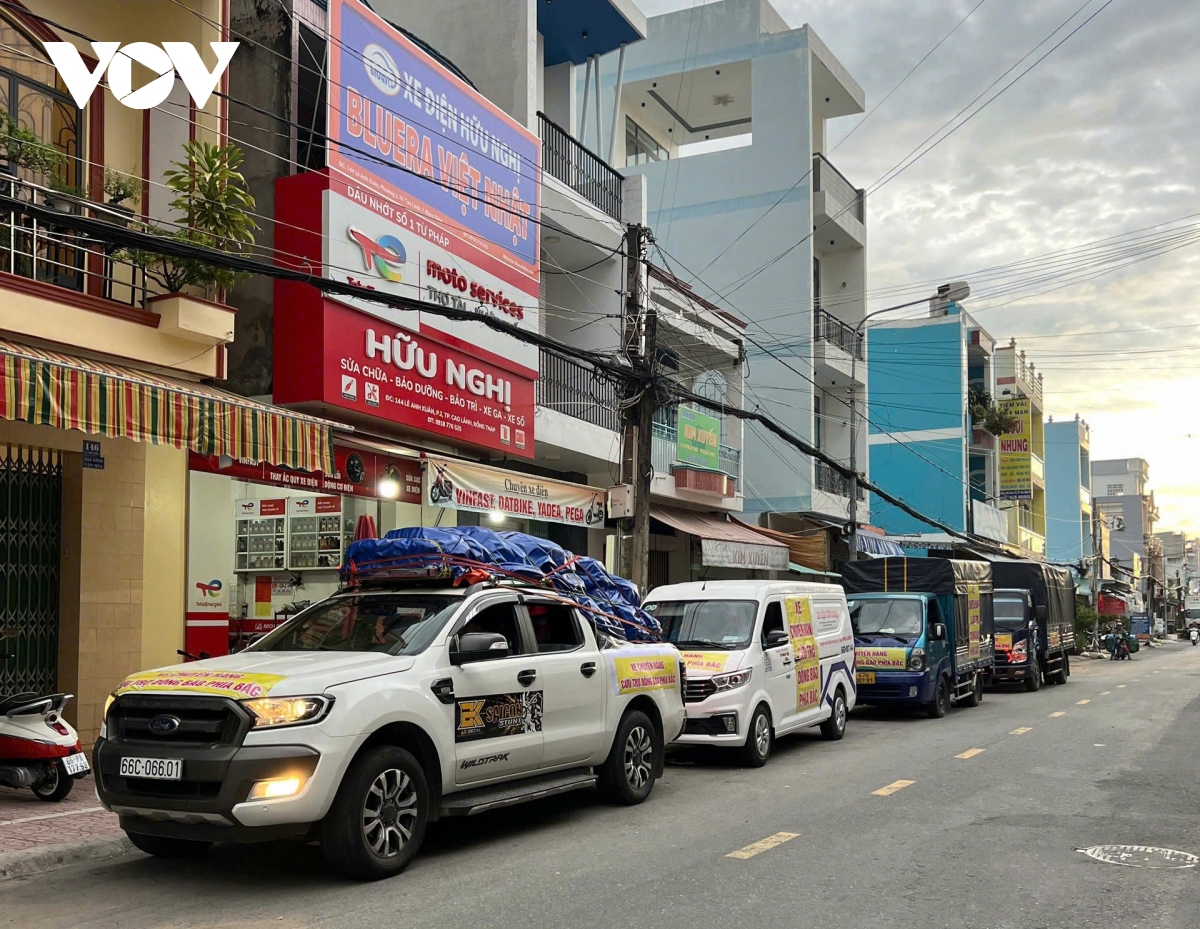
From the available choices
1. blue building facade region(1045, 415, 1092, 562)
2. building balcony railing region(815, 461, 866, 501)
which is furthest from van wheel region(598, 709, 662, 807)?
blue building facade region(1045, 415, 1092, 562)

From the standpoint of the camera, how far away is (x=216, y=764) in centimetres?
643

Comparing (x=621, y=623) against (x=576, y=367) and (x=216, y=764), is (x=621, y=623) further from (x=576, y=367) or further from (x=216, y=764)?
(x=576, y=367)

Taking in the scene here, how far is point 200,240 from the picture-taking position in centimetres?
1160

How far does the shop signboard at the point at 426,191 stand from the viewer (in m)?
14.2

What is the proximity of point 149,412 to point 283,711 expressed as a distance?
14.0 feet

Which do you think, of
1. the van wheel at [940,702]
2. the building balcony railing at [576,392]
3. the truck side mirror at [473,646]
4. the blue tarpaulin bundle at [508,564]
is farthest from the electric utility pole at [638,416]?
the truck side mirror at [473,646]

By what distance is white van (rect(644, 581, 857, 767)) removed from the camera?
12078 mm

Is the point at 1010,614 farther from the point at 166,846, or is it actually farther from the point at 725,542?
the point at 166,846

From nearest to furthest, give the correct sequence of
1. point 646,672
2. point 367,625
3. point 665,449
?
point 367,625, point 646,672, point 665,449

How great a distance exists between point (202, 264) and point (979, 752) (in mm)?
10190

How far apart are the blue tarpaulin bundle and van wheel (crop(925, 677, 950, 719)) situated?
8499mm

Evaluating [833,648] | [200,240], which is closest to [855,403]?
[833,648]

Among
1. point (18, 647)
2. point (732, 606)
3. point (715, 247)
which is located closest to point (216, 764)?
point (18, 647)

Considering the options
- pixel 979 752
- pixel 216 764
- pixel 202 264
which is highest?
pixel 202 264
